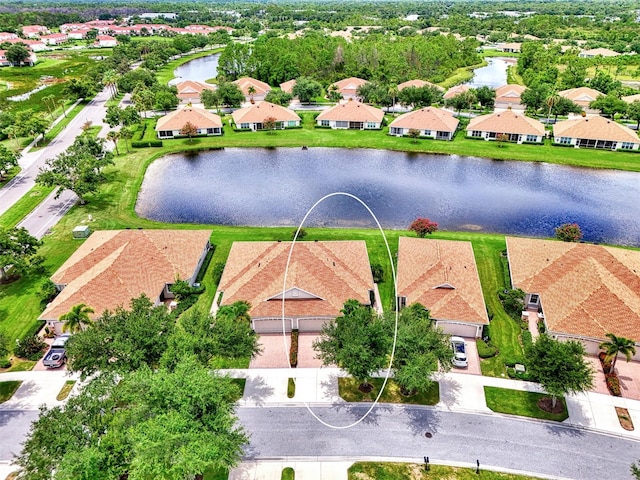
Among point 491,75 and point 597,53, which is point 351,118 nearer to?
point 491,75

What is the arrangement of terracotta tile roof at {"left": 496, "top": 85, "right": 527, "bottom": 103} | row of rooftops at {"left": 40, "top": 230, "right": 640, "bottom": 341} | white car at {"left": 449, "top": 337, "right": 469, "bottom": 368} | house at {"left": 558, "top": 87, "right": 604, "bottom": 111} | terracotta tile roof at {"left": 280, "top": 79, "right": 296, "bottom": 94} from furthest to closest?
terracotta tile roof at {"left": 280, "top": 79, "right": 296, "bottom": 94}
terracotta tile roof at {"left": 496, "top": 85, "right": 527, "bottom": 103}
house at {"left": 558, "top": 87, "right": 604, "bottom": 111}
row of rooftops at {"left": 40, "top": 230, "right": 640, "bottom": 341}
white car at {"left": 449, "top": 337, "right": 469, "bottom": 368}

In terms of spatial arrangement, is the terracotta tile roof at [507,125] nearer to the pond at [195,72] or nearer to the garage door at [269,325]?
the garage door at [269,325]

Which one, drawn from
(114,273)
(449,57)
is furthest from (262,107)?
(449,57)

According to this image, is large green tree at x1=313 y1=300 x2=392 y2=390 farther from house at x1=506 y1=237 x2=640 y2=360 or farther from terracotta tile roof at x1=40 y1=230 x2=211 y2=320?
terracotta tile roof at x1=40 y1=230 x2=211 y2=320

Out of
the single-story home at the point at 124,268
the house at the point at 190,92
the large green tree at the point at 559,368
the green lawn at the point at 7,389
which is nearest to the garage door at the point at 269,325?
the single-story home at the point at 124,268

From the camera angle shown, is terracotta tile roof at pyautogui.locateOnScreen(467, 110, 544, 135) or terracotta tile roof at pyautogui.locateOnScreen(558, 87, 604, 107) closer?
terracotta tile roof at pyautogui.locateOnScreen(467, 110, 544, 135)

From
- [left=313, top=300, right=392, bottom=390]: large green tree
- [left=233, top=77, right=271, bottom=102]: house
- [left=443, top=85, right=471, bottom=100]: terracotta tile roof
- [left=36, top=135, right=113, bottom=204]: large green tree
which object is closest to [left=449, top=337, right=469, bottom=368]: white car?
[left=313, top=300, right=392, bottom=390]: large green tree

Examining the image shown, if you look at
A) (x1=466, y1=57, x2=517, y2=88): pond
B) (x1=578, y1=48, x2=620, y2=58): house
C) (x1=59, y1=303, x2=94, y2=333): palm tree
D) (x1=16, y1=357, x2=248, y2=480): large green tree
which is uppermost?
(x1=16, y1=357, x2=248, y2=480): large green tree
